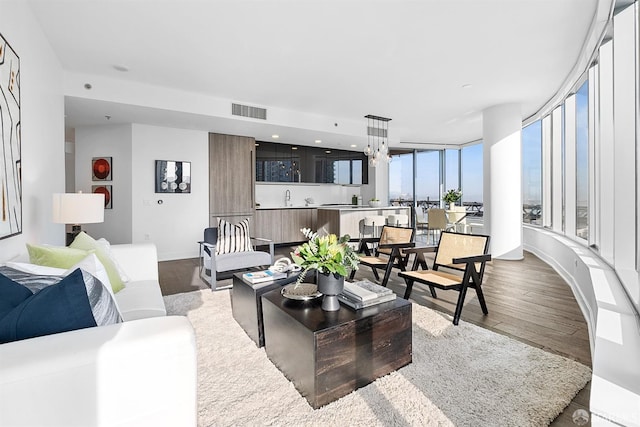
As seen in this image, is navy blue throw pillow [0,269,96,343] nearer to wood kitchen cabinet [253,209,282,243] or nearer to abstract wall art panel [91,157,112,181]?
abstract wall art panel [91,157,112,181]

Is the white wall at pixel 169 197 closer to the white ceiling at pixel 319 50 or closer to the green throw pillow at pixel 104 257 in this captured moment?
the white ceiling at pixel 319 50

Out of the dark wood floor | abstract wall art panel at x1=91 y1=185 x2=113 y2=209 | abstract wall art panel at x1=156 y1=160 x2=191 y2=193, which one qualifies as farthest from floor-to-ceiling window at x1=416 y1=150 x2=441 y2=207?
abstract wall art panel at x1=91 y1=185 x2=113 y2=209

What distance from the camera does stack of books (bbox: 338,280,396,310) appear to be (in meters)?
2.08

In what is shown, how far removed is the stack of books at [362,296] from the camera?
2.08 m

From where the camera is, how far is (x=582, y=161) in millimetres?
4094

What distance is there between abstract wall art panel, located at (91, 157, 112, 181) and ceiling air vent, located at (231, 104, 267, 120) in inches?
102

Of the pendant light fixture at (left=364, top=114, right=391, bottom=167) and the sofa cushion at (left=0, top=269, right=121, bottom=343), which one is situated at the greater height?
the pendant light fixture at (left=364, top=114, right=391, bottom=167)

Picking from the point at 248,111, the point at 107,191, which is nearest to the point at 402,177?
the point at 248,111

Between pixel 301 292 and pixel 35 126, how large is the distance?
2791 mm

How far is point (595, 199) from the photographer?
3451 mm

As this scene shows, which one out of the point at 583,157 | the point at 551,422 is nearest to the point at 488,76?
the point at 583,157

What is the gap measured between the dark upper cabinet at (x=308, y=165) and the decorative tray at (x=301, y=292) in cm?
557

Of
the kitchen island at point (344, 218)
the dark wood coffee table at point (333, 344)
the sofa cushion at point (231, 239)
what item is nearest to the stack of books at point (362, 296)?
the dark wood coffee table at point (333, 344)

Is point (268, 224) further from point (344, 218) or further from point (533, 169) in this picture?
point (533, 169)
